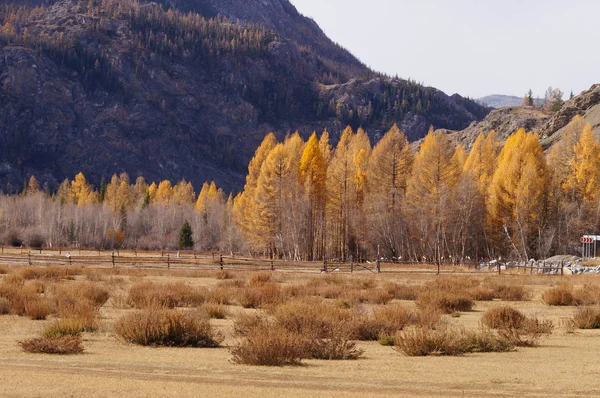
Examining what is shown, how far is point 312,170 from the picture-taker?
6397cm

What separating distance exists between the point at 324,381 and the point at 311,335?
360 centimetres

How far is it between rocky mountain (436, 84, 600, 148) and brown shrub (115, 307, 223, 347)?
255ft

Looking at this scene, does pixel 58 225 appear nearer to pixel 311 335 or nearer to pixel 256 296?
pixel 256 296

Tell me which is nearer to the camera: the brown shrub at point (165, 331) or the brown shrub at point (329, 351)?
the brown shrub at point (329, 351)

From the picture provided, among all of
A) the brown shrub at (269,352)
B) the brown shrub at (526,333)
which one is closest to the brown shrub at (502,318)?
the brown shrub at (526,333)

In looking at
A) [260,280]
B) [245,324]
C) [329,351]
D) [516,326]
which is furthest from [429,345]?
[260,280]

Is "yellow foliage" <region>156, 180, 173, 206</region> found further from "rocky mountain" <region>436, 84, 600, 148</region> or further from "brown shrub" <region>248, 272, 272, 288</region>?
"brown shrub" <region>248, 272, 272, 288</region>

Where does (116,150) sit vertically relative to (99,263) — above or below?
above

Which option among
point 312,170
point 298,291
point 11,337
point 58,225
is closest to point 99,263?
point 312,170

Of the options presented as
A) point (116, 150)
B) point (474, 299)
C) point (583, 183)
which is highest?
point (116, 150)

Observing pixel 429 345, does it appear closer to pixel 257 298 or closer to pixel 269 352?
pixel 269 352

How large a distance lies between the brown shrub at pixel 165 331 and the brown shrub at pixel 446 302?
9.68 meters

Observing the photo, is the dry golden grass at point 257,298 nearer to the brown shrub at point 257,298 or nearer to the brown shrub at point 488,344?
the brown shrub at point 257,298

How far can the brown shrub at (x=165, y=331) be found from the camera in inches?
558
